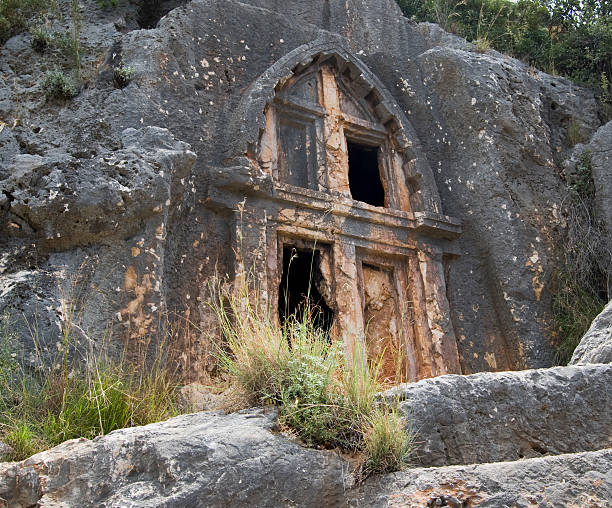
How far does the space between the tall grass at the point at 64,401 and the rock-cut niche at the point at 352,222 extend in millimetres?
2264

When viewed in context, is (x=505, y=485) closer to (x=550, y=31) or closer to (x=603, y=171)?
(x=603, y=171)

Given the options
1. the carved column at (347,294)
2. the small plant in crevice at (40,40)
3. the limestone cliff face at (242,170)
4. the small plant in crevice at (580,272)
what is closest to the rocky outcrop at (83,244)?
the limestone cliff face at (242,170)

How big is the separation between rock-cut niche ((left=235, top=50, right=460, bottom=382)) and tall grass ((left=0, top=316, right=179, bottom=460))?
2264 mm

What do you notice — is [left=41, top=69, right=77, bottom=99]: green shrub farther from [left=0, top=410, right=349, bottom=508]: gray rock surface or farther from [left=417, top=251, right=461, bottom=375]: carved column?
[left=0, top=410, right=349, bottom=508]: gray rock surface

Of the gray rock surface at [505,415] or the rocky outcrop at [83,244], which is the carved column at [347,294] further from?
the gray rock surface at [505,415]

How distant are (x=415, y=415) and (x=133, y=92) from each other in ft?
13.3

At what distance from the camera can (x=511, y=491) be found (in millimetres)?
2748

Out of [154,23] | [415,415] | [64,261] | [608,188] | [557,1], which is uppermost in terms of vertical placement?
[557,1]

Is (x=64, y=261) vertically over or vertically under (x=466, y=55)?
under

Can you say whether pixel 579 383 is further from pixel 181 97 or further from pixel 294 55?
pixel 294 55

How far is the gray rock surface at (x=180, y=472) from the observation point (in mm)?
2779

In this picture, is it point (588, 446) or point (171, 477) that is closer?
point (171, 477)

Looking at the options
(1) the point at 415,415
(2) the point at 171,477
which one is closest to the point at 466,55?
(1) the point at 415,415

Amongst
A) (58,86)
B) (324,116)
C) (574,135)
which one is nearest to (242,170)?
(324,116)
